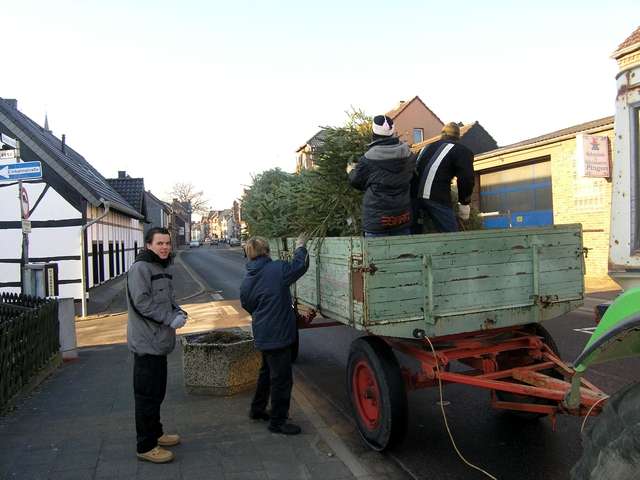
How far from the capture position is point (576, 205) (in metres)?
16.3

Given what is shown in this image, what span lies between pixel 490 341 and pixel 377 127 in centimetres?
198

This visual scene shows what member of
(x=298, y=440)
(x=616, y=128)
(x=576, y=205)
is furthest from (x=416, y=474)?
(x=576, y=205)

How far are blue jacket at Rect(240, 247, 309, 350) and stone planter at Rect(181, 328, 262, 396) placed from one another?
1.27m

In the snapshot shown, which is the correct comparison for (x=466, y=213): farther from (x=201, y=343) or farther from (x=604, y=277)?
(x=604, y=277)

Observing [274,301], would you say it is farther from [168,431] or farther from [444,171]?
[444,171]

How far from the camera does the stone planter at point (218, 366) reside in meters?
5.64

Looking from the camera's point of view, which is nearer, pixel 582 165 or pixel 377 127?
pixel 377 127

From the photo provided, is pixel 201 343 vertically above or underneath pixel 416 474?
above

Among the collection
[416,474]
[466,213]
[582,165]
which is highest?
[582,165]

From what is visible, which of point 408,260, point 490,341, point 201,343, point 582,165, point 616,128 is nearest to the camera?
point 616,128

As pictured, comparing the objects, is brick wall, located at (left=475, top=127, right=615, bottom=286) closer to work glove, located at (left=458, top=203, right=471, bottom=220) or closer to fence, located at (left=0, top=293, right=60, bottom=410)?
work glove, located at (left=458, top=203, right=471, bottom=220)

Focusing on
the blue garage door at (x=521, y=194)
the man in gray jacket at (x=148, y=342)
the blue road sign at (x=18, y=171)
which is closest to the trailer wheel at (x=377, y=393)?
the man in gray jacket at (x=148, y=342)

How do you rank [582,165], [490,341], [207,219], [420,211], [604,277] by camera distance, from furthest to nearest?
[207,219] → [604,277] → [582,165] → [420,211] → [490,341]

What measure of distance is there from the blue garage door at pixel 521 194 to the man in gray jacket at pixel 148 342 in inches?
580
